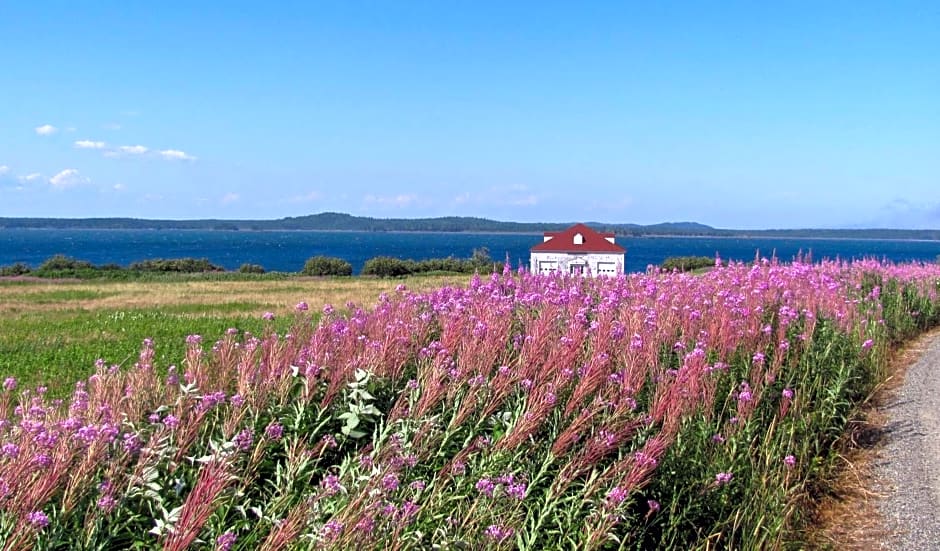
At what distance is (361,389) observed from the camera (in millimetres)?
3768

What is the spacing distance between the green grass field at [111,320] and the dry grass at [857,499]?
398 centimetres

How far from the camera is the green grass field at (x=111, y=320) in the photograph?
11812 millimetres

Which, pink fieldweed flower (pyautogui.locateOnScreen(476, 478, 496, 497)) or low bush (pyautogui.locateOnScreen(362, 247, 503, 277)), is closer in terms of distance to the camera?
pink fieldweed flower (pyautogui.locateOnScreen(476, 478, 496, 497))

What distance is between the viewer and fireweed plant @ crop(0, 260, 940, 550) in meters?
2.55

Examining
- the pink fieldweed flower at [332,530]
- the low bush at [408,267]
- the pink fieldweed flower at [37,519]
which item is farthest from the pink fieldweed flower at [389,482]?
the low bush at [408,267]

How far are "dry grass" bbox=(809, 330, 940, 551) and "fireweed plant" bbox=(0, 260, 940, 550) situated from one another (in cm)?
18

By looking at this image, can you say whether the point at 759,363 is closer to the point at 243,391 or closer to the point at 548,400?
the point at 548,400

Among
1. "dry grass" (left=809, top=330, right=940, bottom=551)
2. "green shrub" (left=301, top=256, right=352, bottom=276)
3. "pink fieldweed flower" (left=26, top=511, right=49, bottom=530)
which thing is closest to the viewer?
"pink fieldweed flower" (left=26, top=511, right=49, bottom=530)

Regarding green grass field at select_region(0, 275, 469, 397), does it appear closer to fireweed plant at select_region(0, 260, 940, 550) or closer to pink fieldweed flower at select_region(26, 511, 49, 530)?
fireweed plant at select_region(0, 260, 940, 550)

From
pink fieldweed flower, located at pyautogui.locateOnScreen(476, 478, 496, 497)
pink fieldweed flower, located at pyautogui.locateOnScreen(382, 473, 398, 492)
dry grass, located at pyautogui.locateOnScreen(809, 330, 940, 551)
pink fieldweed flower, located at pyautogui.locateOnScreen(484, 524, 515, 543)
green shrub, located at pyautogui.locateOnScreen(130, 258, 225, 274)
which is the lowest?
green shrub, located at pyautogui.locateOnScreen(130, 258, 225, 274)

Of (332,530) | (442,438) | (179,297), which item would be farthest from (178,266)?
(332,530)

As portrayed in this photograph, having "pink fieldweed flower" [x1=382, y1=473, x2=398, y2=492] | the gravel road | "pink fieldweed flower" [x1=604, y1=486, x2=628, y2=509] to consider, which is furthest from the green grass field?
the gravel road

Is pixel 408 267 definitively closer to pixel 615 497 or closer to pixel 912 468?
pixel 912 468

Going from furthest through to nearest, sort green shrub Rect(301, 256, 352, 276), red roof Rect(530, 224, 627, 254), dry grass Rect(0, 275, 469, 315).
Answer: green shrub Rect(301, 256, 352, 276)
red roof Rect(530, 224, 627, 254)
dry grass Rect(0, 275, 469, 315)
